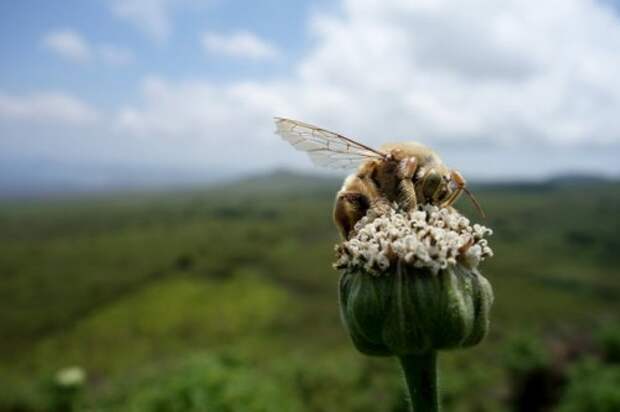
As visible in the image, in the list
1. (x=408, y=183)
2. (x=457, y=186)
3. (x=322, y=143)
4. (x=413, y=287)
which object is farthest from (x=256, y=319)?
(x=413, y=287)

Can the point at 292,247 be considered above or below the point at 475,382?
below

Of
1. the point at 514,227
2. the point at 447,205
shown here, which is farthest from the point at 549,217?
the point at 447,205

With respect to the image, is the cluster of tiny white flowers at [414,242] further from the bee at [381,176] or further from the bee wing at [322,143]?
the bee wing at [322,143]

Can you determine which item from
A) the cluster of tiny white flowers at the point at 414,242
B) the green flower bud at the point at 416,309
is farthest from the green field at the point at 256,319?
the cluster of tiny white flowers at the point at 414,242

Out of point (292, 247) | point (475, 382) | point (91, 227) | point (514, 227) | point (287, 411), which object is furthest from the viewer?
point (91, 227)

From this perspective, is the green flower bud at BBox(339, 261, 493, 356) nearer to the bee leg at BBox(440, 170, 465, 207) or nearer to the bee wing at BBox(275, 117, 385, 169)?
the bee leg at BBox(440, 170, 465, 207)

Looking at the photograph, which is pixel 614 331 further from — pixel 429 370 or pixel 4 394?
pixel 4 394

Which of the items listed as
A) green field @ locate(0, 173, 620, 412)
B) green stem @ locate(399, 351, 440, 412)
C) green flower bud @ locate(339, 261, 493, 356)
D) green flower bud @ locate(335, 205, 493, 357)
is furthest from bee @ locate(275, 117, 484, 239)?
green field @ locate(0, 173, 620, 412)
